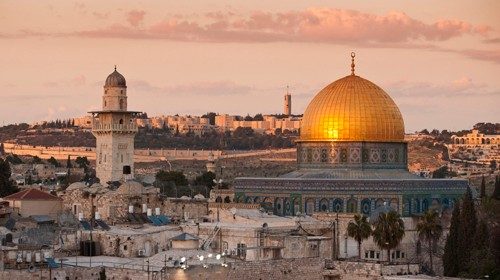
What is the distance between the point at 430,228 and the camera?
56.3 m

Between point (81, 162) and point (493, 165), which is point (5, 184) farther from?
point (493, 165)

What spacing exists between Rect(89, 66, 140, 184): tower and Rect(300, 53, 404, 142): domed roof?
806 cm

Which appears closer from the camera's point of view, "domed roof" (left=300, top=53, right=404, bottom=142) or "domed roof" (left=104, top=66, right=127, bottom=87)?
"domed roof" (left=300, top=53, right=404, bottom=142)

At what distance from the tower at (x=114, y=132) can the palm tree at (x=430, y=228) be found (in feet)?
57.5

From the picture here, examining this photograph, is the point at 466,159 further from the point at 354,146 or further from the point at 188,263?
the point at 188,263

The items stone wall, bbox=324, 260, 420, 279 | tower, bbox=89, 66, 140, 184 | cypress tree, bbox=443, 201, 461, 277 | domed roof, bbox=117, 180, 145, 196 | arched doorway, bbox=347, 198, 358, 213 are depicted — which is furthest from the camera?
tower, bbox=89, 66, 140, 184

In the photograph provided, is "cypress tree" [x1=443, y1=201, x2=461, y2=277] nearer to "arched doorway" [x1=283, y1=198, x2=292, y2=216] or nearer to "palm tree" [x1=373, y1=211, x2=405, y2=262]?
"palm tree" [x1=373, y1=211, x2=405, y2=262]

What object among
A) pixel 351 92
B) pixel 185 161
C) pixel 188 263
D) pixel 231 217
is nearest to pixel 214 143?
pixel 185 161

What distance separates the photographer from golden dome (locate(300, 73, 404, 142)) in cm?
6594

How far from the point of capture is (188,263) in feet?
150

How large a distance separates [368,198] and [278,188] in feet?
12.5

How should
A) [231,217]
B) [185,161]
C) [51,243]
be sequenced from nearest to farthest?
[51,243]
[231,217]
[185,161]

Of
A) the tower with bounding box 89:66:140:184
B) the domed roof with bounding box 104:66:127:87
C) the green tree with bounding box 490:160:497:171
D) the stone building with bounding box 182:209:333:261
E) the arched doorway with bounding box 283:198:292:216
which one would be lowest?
the stone building with bounding box 182:209:333:261

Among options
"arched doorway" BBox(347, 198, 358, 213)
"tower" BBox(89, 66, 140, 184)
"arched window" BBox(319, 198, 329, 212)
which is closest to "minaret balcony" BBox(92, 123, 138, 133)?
"tower" BBox(89, 66, 140, 184)
